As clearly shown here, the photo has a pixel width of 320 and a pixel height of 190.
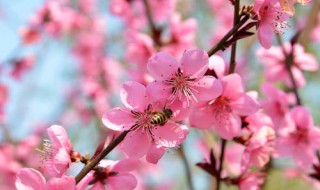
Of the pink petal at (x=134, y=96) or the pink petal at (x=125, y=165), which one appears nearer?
the pink petal at (x=134, y=96)

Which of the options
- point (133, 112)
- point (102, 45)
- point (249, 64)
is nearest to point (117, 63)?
point (102, 45)

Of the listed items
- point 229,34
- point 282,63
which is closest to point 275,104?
point 282,63

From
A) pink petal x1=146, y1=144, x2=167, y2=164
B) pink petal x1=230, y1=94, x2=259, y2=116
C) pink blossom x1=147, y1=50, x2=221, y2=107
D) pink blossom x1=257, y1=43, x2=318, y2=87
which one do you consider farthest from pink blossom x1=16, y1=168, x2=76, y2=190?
pink blossom x1=257, y1=43, x2=318, y2=87

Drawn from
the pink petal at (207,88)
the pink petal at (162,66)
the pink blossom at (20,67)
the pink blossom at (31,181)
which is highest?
the pink petal at (162,66)

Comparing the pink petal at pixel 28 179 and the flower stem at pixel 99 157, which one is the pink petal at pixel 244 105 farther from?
the pink petal at pixel 28 179

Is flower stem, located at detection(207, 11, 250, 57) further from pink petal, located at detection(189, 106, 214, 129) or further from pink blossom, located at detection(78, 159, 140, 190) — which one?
pink blossom, located at detection(78, 159, 140, 190)

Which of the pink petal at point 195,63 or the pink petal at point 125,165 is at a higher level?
the pink petal at point 195,63

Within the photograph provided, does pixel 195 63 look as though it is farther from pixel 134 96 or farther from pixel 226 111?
pixel 226 111

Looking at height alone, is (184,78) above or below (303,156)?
above

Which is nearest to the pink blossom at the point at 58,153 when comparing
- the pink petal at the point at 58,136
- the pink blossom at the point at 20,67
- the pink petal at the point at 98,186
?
the pink petal at the point at 58,136
